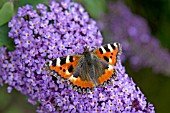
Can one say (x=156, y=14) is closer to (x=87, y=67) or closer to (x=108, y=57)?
(x=108, y=57)

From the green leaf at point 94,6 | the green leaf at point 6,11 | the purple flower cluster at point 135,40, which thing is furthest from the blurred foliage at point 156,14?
the green leaf at point 6,11

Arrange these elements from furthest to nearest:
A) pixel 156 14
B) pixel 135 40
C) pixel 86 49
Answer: pixel 156 14, pixel 135 40, pixel 86 49

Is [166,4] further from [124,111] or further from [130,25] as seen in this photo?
[124,111]

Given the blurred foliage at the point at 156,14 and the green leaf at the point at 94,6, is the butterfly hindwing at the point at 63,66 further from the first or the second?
the blurred foliage at the point at 156,14

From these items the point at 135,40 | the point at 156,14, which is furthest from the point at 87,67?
the point at 156,14

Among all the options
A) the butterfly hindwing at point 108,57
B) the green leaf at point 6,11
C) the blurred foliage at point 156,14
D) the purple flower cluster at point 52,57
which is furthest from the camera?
the blurred foliage at point 156,14
